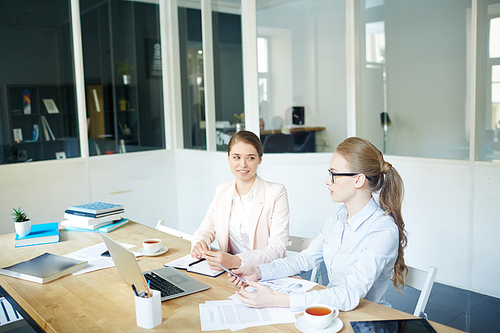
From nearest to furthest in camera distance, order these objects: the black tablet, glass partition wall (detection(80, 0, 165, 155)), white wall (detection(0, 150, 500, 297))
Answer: the black tablet
white wall (detection(0, 150, 500, 297))
glass partition wall (detection(80, 0, 165, 155))

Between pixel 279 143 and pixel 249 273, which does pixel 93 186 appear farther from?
pixel 249 273

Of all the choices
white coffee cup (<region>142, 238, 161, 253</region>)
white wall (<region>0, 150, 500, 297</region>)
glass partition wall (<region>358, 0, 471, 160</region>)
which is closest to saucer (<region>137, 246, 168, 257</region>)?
white coffee cup (<region>142, 238, 161, 253</region>)

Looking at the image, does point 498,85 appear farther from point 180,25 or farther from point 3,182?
point 3,182

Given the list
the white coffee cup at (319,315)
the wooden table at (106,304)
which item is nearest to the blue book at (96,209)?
the wooden table at (106,304)

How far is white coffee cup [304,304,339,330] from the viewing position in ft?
4.22

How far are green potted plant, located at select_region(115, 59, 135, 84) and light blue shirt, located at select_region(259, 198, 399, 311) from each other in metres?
3.40

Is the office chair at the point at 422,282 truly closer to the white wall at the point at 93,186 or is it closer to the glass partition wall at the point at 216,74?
the glass partition wall at the point at 216,74

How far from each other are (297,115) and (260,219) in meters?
2.18

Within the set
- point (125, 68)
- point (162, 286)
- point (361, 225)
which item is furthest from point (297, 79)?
point (162, 286)

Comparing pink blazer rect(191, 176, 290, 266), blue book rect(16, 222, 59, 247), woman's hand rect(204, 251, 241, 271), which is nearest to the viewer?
woman's hand rect(204, 251, 241, 271)

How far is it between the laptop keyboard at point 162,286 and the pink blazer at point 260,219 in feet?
1.36

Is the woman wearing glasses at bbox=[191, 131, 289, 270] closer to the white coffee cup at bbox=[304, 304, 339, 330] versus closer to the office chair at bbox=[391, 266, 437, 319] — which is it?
the office chair at bbox=[391, 266, 437, 319]

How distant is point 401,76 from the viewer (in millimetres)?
5562

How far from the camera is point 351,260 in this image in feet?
5.67
